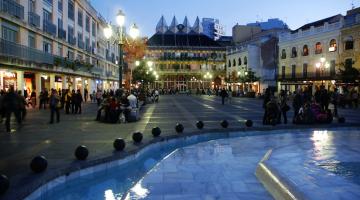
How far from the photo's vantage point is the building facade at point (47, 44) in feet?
89.1

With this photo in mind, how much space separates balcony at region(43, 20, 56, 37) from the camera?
1358 inches

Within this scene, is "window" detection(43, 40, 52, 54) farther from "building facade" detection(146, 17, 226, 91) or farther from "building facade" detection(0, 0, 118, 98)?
"building facade" detection(146, 17, 226, 91)

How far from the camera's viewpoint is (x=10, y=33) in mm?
27766

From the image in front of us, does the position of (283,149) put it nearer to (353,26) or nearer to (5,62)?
(5,62)

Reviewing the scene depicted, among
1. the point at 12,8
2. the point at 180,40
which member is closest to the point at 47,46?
the point at 12,8

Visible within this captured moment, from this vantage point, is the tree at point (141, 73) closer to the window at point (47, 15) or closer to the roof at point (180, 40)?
the window at point (47, 15)

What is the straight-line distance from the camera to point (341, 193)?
697cm

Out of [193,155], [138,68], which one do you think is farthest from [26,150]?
[138,68]

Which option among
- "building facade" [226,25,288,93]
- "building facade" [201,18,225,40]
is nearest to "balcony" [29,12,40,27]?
"building facade" [226,25,288,93]

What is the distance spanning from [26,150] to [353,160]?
8.20 metres

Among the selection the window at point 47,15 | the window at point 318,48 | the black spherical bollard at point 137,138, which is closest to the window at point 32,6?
the window at point 47,15

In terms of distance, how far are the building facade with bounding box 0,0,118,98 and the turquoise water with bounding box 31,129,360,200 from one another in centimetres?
1620

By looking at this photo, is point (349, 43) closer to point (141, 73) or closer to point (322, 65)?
point (322, 65)

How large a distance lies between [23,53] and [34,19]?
4.45 meters
